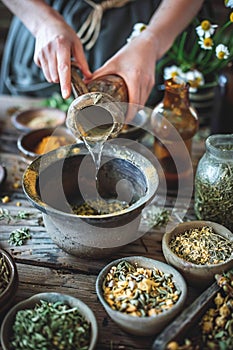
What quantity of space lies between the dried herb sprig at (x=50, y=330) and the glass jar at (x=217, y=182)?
49 cm

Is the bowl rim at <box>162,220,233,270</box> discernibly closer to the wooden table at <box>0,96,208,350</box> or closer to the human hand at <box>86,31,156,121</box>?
the wooden table at <box>0,96,208,350</box>

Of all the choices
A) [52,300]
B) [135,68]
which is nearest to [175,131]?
[135,68]

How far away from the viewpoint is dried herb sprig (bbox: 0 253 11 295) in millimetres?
1132

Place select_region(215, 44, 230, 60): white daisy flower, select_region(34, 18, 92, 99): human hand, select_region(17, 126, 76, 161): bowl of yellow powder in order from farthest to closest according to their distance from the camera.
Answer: select_region(17, 126, 76, 161): bowl of yellow powder, select_region(215, 44, 230, 60): white daisy flower, select_region(34, 18, 92, 99): human hand

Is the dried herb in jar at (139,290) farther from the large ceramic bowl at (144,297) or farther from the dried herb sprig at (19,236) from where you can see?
the dried herb sprig at (19,236)

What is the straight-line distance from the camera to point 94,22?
190 cm

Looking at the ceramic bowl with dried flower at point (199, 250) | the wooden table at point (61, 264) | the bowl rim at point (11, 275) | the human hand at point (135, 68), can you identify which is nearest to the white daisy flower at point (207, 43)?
the human hand at point (135, 68)

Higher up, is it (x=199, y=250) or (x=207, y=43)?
(x=207, y=43)

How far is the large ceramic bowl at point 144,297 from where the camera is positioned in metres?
1.05

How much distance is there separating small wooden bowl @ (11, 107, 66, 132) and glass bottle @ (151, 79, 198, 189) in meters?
0.42

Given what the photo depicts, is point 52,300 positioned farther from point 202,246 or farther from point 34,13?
point 34,13

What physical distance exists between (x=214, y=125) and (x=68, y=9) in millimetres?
734

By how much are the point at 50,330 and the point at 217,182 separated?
58 centimetres

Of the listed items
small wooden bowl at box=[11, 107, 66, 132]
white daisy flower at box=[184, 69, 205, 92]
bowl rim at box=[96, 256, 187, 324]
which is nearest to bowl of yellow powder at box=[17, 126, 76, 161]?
small wooden bowl at box=[11, 107, 66, 132]
